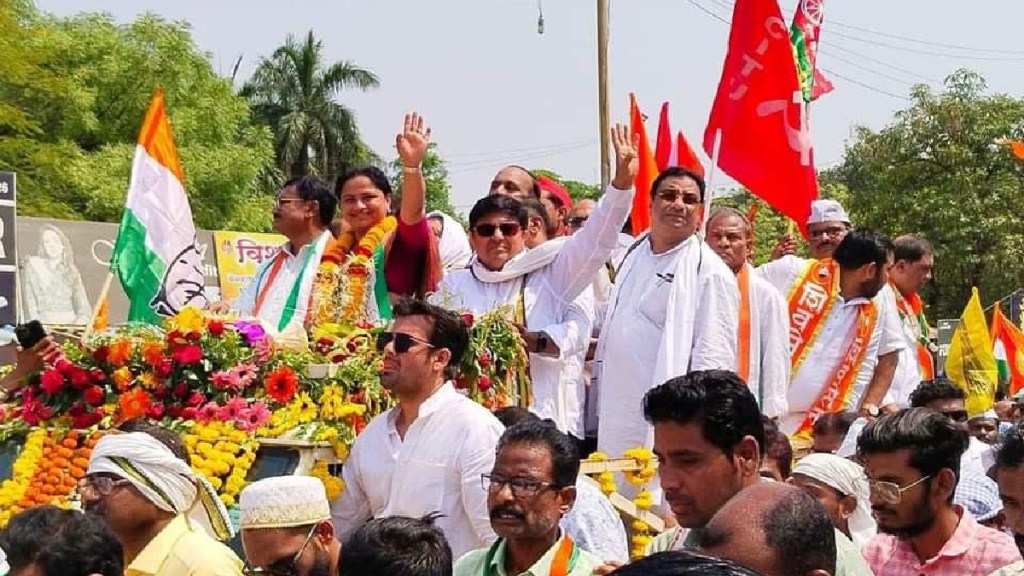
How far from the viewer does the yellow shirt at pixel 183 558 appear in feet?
14.4

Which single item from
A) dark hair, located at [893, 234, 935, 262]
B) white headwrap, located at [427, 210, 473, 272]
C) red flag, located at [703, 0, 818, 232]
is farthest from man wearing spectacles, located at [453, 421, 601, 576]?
dark hair, located at [893, 234, 935, 262]

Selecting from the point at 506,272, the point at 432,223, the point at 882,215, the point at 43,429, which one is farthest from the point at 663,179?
the point at 882,215

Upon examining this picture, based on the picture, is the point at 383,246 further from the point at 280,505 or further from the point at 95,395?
the point at 280,505

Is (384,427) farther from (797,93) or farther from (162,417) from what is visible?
(797,93)

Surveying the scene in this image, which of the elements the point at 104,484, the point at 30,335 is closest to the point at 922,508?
the point at 104,484

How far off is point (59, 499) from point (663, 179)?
113 inches

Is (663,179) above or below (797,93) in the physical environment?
below

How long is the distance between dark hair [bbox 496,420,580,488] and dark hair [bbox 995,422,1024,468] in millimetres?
1232

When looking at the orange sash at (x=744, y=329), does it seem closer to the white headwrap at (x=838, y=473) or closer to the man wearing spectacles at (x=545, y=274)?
the man wearing spectacles at (x=545, y=274)

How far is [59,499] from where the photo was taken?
5.88m

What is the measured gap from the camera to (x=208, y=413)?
5.91 metres

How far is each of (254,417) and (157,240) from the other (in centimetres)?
293

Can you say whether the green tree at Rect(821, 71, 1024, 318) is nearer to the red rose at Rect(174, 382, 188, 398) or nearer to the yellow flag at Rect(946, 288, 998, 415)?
the yellow flag at Rect(946, 288, 998, 415)

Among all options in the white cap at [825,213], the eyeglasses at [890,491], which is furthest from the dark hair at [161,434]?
the white cap at [825,213]
